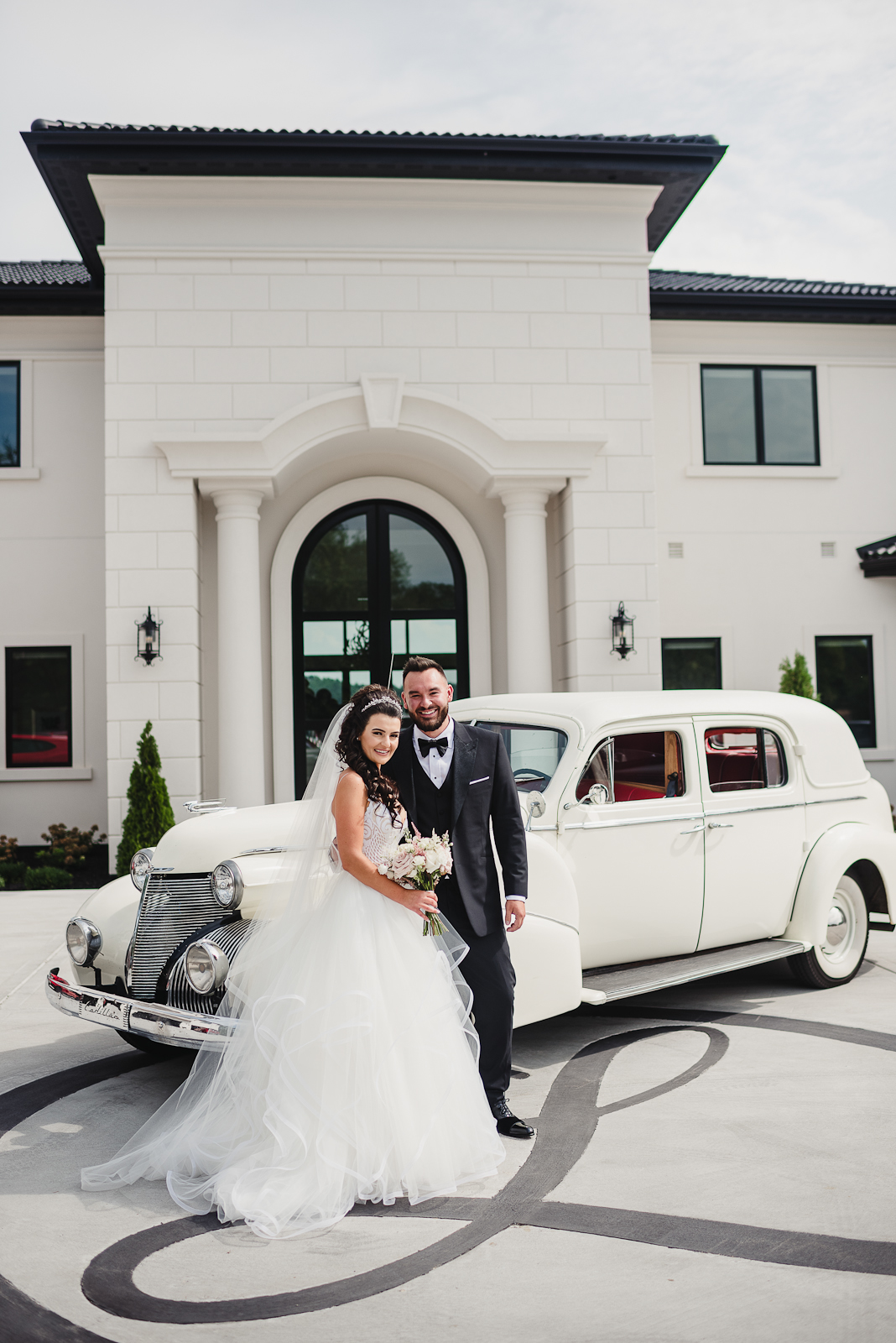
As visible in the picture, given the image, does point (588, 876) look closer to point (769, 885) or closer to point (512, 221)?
point (769, 885)

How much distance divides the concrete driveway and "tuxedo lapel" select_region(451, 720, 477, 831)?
52.8 inches

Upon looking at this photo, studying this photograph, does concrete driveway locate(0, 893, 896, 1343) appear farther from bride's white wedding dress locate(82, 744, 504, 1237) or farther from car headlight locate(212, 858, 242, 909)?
car headlight locate(212, 858, 242, 909)

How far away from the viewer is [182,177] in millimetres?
11414

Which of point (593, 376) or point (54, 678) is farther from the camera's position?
point (54, 678)

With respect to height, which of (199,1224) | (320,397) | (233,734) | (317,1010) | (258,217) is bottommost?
(199,1224)

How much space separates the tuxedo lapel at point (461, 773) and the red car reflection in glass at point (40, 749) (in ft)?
34.7

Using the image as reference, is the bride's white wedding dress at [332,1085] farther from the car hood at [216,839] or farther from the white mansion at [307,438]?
the white mansion at [307,438]

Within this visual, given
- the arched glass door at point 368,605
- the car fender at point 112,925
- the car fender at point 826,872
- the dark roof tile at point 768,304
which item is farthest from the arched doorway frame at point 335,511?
the car fender at point 112,925

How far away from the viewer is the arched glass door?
512 inches

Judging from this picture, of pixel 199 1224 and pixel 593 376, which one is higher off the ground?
pixel 593 376

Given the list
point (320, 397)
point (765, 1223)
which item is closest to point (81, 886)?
point (320, 397)

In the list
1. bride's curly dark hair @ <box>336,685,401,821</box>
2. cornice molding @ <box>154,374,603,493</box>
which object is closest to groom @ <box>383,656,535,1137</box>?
bride's curly dark hair @ <box>336,685,401,821</box>

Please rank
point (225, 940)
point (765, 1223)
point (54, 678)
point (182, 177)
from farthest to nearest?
1. point (54, 678)
2. point (182, 177)
3. point (225, 940)
4. point (765, 1223)

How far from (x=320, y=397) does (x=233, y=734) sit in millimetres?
3892
